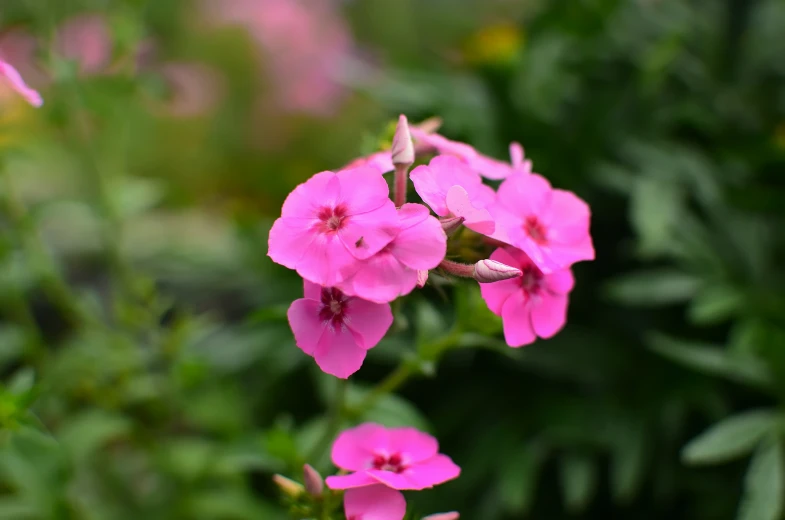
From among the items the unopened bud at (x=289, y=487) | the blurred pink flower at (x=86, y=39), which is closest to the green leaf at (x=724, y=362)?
the unopened bud at (x=289, y=487)

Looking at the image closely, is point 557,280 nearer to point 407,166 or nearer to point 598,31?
point 407,166

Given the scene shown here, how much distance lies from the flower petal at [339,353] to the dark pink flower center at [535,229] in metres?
0.22

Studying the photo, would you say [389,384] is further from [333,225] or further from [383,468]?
[333,225]

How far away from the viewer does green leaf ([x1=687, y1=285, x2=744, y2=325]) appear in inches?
48.9

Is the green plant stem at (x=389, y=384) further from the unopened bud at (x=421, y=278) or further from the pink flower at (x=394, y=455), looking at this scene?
the unopened bud at (x=421, y=278)

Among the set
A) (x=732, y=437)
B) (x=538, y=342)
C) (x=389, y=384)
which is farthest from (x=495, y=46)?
(x=389, y=384)

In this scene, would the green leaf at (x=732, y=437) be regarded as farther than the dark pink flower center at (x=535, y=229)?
Yes

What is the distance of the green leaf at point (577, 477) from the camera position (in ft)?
4.24

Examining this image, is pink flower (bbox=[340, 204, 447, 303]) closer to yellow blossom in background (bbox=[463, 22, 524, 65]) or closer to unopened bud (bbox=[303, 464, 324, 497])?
unopened bud (bbox=[303, 464, 324, 497])

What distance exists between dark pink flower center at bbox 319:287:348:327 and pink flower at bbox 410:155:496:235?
125 millimetres

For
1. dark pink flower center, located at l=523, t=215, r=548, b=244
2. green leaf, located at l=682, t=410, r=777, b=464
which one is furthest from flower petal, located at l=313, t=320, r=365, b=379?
green leaf, located at l=682, t=410, r=777, b=464

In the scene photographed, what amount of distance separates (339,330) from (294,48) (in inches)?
105

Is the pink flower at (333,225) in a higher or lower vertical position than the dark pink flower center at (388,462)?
higher

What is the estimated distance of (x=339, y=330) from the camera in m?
0.64
